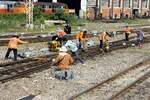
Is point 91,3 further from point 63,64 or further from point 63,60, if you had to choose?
point 63,60

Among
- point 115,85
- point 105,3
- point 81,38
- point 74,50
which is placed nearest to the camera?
point 115,85

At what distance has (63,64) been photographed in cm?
1669

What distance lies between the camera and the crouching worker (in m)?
16.5

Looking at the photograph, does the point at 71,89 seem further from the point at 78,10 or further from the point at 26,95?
the point at 78,10

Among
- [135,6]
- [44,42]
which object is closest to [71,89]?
[44,42]

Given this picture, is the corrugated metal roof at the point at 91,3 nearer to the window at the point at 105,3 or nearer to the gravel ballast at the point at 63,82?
the window at the point at 105,3

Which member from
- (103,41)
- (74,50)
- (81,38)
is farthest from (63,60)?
(103,41)

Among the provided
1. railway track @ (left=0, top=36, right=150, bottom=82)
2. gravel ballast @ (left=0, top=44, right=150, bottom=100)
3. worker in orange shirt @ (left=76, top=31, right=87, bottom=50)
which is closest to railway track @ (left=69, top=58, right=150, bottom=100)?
gravel ballast @ (left=0, top=44, right=150, bottom=100)

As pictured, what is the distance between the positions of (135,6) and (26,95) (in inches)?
3754

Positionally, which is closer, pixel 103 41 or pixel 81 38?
pixel 81 38

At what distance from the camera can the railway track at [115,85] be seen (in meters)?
15.3

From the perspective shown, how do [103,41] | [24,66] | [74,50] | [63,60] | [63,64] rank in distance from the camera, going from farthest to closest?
1. [103,41]
2. [74,50]
3. [24,66]
4. [63,64]
5. [63,60]

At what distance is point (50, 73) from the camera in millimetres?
19656

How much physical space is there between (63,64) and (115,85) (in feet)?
8.23
